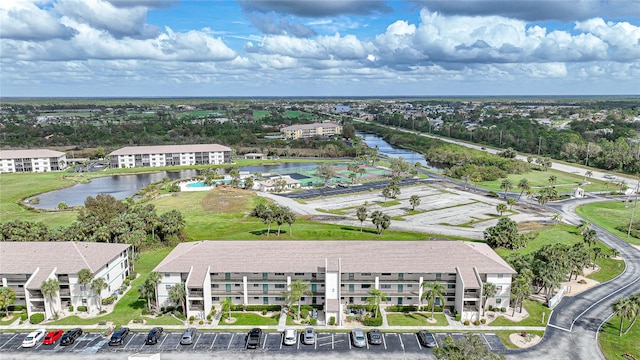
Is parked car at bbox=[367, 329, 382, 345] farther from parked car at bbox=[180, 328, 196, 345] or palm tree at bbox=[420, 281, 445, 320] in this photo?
parked car at bbox=[180, 328, 196, 345]

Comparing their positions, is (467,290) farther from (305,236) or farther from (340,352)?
(305,236)

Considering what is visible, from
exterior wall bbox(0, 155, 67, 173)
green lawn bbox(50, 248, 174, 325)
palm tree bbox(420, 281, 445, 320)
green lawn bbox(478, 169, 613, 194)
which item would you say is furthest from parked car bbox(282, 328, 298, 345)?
exterior wall bbox(0, 155, 67, 173)

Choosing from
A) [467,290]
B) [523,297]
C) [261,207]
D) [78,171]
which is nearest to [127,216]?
[261,207]

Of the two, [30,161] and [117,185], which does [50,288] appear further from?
[30,161]

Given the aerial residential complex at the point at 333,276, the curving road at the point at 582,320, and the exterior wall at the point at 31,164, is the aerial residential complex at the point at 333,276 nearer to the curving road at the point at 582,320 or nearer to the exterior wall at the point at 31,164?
the curving road at the point at 582,320

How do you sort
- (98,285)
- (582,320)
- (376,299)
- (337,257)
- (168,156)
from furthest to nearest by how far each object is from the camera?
(168,156) → (337,257) → (582,320) → (376,299) → (98,285)

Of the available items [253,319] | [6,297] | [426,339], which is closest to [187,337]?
[253,319]
